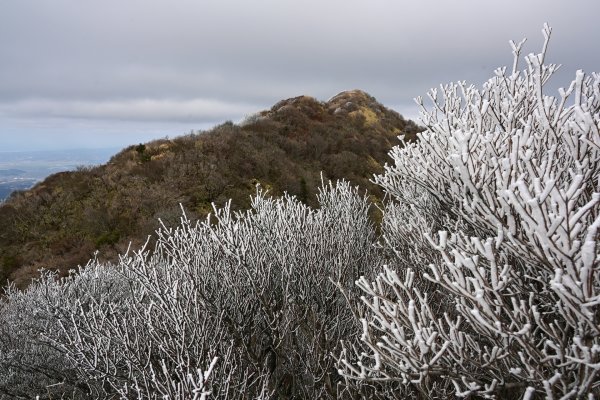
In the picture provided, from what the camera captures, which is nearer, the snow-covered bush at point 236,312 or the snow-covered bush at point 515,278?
the snow-covered bush at point 515,278

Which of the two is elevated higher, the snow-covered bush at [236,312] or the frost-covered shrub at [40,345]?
the snow-covered bush at [236,312]

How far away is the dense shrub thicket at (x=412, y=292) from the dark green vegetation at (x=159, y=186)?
30.9 feet

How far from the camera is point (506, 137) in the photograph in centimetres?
293

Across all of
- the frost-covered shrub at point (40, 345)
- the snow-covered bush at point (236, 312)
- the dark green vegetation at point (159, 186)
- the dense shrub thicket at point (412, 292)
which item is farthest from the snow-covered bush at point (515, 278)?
the dark green vegetation at point (159, 186)

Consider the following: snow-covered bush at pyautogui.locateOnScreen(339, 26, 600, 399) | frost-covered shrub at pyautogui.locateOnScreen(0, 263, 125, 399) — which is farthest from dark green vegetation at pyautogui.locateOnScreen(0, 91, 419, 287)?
snow-covered bush at pyautogui.locateOnScreen(339, 26, 600, 399)

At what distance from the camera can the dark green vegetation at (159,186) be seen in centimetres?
1616

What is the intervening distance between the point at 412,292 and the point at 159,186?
16871 millimetres

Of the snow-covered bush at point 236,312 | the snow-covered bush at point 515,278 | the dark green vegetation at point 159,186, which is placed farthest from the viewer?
the dark green vegetation at point 159,186

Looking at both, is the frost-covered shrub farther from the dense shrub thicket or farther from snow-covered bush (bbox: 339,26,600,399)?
snow-covered bush (bbox: 339,26,600,399)

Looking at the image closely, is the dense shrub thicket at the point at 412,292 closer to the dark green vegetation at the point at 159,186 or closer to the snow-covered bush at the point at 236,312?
the snow-covered bush at the point at 236,312

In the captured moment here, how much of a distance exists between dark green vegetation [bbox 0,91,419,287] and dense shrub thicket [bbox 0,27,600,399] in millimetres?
9419

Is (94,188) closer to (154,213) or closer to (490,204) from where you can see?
(154,213)

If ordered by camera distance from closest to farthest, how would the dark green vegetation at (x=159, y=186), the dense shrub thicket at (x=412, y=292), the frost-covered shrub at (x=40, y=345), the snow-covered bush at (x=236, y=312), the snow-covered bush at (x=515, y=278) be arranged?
the snow-covered bush at (x=515, y=278), the dense shrub thicket at (x=412, y=292), the snow-covered bush at (x=236, y=312), the frost-covered shrub at (x=40, y=345), the dark green vegetation at (x=159, y=186)

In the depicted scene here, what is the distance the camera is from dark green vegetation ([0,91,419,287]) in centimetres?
1616
